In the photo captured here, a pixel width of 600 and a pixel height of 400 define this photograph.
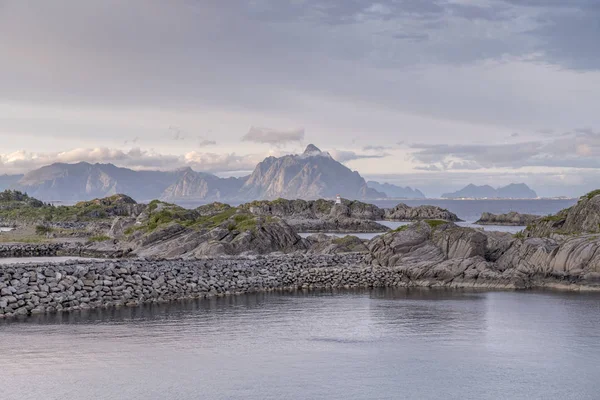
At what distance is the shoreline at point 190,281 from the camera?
41.3 meters

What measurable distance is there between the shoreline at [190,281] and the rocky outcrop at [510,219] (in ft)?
391

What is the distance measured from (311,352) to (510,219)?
6127 inches

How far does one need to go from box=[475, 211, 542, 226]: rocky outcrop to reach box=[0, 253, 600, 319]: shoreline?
11907 cm

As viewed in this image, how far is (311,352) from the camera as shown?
3072cm

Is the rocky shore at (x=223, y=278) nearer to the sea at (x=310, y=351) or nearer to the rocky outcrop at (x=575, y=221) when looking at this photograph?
the sea at (x=310, y=351)

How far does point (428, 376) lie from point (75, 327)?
804 inches

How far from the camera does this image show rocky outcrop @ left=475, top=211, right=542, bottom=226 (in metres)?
170

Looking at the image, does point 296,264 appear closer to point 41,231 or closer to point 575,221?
point 575,221

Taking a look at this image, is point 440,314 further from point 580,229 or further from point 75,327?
point 580,229

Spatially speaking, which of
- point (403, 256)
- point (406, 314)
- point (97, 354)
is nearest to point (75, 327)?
point (97, 354)

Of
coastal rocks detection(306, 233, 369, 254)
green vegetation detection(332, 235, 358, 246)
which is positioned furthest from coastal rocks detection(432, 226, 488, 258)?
green vegetation detection(332, 235, 358, 246)

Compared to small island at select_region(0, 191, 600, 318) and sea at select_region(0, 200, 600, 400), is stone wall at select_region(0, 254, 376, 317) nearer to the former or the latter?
small island at select_region(0, 191, 600, 318)

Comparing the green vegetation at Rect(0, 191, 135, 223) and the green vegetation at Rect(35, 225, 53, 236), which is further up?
the green vegetation at Rect(0, 191, 135, 223)

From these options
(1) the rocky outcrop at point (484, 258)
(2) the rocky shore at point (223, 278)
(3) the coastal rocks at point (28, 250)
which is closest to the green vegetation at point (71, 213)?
(3) the coastal rocks at point (28, 250)
